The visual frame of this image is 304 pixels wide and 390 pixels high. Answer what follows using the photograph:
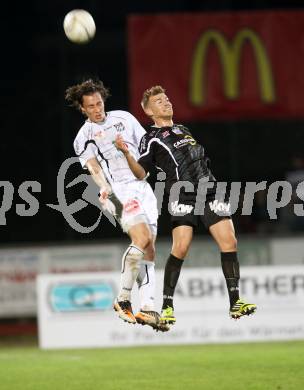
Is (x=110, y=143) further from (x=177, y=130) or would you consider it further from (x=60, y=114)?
(x=60, y=114)

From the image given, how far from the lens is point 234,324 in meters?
15.6

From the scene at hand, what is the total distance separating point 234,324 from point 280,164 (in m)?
5.32

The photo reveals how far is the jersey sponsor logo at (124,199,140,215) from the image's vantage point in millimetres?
9336

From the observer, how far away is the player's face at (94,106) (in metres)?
9.22

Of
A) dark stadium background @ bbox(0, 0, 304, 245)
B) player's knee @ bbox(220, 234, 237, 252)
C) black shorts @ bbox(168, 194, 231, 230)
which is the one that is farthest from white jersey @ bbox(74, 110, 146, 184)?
dark stadium background @ bbox(0, 0, 304, 245)

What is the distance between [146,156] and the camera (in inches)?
360

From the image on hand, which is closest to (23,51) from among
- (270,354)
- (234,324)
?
(234,324)

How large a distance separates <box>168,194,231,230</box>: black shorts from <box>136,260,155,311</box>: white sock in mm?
641

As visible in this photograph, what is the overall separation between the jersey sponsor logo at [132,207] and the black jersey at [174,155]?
360 millimetres

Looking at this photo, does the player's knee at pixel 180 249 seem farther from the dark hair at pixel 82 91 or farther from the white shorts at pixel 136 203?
the dark hair at pixel 82 91

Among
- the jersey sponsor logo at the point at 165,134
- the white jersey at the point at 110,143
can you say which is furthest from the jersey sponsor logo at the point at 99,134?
the jersey sponsor logo at the point at 165,134

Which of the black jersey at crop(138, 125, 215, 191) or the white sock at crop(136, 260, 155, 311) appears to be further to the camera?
the white sock at crop(136, 260, 155, 311)

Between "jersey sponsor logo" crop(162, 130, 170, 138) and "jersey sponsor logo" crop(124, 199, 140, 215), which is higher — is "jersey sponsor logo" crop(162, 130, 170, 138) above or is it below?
above

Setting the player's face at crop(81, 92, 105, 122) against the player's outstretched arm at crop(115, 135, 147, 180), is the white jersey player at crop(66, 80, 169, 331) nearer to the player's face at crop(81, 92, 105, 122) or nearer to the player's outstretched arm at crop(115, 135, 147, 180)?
the player's face at crop(81, 92, 105, 122)
